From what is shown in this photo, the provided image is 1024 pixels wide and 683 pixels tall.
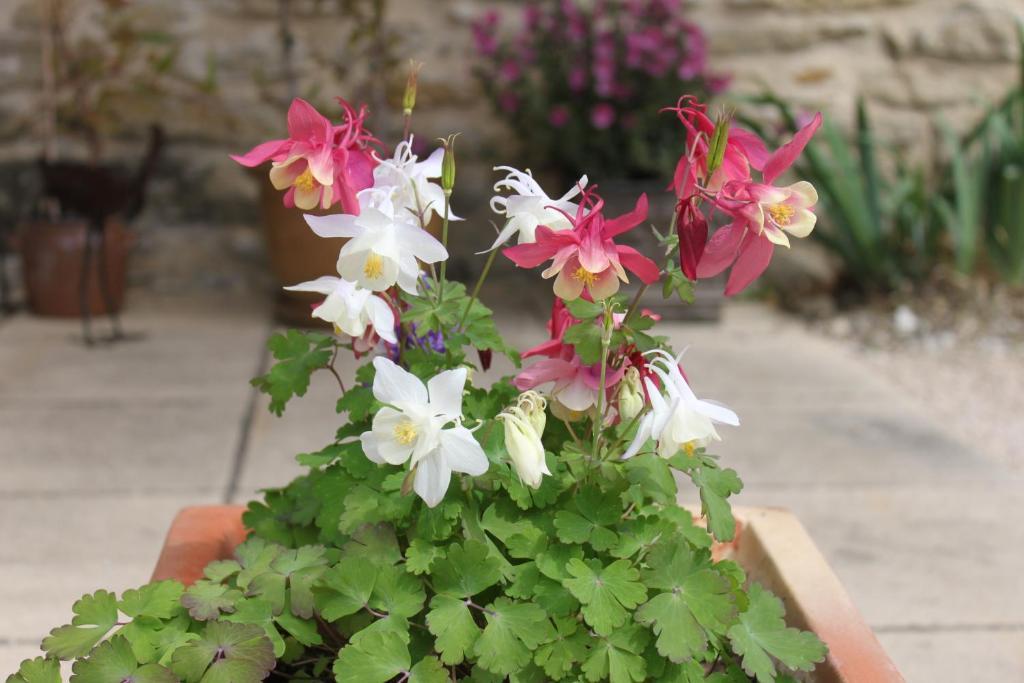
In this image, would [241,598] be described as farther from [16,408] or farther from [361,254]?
[16,408]

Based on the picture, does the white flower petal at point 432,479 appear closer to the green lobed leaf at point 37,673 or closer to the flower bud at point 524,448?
the flower bud at point 524,448

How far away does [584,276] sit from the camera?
91 cm

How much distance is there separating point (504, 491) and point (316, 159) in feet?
1.10

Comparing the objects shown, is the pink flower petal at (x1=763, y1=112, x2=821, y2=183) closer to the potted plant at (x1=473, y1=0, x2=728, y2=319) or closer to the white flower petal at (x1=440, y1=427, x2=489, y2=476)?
the white flower petal at (x1=440, y1=427, x2=489, y2=476)

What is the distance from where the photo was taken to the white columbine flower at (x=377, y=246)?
0.93 meters

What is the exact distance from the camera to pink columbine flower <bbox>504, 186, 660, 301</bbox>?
0.90 m

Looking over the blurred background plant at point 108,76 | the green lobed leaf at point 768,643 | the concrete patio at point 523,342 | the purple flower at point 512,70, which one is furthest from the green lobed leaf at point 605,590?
the blurred background plant at point 108,76

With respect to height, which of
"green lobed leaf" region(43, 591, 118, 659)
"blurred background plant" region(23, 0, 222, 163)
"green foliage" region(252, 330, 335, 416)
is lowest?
"blurred background plant" region(23, 0, 222, 163)

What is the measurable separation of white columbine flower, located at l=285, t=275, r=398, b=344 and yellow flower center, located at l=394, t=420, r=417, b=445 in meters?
0.16

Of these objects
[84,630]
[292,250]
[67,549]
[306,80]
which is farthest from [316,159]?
[306,80]

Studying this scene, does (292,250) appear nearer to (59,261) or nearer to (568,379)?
(59,261)

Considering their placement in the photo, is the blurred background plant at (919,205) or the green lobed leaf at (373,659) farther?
the blurred background plant at (919,205)

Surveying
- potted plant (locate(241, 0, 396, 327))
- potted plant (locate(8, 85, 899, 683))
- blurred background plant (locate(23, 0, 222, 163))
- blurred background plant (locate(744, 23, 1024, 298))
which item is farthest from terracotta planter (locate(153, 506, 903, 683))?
blurred background plant (locate(23, 0, 222, 163))

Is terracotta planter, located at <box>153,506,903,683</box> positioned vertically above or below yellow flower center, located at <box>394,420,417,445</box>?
below
